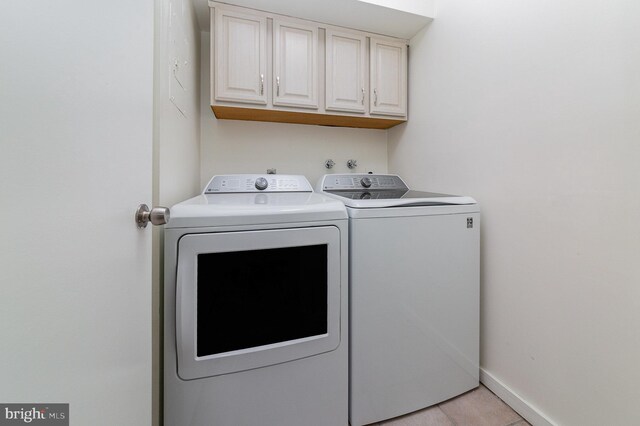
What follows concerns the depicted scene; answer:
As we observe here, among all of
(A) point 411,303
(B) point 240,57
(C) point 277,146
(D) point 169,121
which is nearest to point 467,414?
(A) point 411,303

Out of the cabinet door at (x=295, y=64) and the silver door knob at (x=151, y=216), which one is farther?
the cabinet door at (x=295, y=64)

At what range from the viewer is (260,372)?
106cm

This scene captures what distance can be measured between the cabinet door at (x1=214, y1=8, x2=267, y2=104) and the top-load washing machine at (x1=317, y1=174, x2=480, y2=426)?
1.04 m

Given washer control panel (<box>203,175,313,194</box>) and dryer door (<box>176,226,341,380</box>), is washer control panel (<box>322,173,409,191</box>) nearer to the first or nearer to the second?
washer control panel (<box>203,175,313,194</box>)

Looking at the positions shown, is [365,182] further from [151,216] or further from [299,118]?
[151,216]

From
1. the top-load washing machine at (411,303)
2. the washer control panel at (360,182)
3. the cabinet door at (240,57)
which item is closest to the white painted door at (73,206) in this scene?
the top-load washing machine at (411,303)

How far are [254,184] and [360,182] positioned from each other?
81cm

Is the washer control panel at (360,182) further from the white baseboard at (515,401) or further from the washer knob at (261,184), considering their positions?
the white baseboard at (515,401)

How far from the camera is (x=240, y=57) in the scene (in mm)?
1697

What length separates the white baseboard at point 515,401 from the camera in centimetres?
121

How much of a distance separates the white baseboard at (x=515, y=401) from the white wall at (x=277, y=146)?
1.70 meters

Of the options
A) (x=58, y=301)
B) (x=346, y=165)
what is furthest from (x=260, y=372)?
(x=346, y=165)

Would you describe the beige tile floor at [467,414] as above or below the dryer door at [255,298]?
below

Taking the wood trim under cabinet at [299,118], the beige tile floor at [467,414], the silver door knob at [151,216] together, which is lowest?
the beige tile floor at [467,414]
